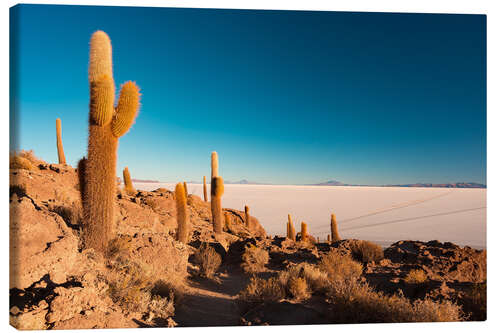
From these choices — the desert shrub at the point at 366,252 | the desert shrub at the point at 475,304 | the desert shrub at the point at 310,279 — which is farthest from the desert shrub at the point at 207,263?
the desert shrub at the point at 475,304

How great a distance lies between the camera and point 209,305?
6.17m

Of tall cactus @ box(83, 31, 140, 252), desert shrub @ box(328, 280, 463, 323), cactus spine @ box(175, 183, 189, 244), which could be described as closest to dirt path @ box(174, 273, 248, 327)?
desert shrub @ box(328, 280, 463, 323)

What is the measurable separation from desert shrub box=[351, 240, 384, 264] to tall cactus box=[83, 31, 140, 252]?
7.77 meters

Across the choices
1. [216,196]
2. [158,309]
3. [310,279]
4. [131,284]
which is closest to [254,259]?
[216,196]

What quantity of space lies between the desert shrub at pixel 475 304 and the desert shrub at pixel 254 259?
5.48 meters

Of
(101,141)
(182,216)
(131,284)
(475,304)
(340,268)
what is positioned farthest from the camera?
(182,216)

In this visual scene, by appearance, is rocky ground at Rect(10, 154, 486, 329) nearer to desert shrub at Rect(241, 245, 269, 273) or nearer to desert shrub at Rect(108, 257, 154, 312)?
desert shrub at Rect(108, 257, 154, 312)

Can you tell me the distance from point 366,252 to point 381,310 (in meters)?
5.84

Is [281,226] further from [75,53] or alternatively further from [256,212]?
[75,53]

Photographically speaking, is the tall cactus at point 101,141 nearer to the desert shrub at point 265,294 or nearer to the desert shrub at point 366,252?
the desert shrub at point 265,294

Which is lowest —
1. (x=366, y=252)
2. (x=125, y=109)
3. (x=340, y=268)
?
(x=366, y=252)

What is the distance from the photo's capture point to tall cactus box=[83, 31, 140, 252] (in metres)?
5.98

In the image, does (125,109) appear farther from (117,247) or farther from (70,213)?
(70,213)
